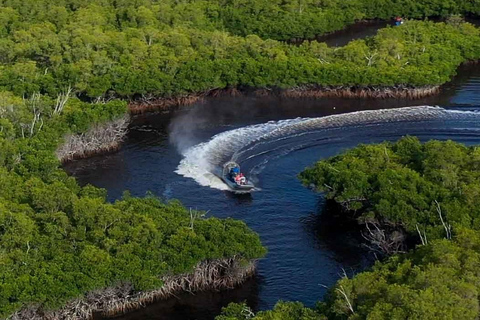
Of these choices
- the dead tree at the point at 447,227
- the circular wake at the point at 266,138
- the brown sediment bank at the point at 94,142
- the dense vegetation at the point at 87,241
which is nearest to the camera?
the dense vegetation at the point at 87,241

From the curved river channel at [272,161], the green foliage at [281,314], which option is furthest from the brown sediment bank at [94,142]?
the green foliage at [281,314]

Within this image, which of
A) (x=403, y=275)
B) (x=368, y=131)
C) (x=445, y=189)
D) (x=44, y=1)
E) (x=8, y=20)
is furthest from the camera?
(x=44, y=1)

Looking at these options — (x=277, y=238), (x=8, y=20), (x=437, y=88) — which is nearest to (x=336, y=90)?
(x=437, y=88)

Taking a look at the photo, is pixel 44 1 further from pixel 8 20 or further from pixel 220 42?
pixel 220 42

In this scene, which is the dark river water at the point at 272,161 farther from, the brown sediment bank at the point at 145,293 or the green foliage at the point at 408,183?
the green foliage at the point at 408,183

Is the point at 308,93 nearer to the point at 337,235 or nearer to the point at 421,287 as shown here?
the point at 337,235

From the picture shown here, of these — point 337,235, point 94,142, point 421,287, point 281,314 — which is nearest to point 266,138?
point 94,142
